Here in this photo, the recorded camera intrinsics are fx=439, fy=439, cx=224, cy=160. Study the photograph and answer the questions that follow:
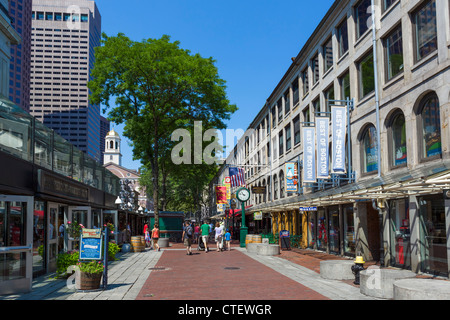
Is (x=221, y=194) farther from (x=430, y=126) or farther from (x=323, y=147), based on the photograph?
(x=430, y=126)

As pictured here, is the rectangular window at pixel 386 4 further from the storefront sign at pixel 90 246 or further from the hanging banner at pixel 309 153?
the storefront sign at pixel 90 246

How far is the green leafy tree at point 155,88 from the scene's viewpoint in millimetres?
31500

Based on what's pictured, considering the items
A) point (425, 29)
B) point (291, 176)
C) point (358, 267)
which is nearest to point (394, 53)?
point (425, 29)

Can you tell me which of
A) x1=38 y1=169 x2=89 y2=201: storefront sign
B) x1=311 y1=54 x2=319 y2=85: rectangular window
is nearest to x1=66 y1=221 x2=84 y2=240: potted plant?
x1=38 y1=169 x2=89 y2=201: storefront sign

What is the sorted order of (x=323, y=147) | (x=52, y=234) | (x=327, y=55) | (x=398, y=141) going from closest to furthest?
(x=52, y=234), (x=398, y=141), (x=323, y=147), (x=327, y=55)

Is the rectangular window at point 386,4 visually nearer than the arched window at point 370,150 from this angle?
Yes

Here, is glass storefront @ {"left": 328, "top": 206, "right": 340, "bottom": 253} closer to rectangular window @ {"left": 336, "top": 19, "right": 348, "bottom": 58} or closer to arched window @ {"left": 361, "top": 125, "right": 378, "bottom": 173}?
arched window @ {"left": 361, "top": 125, "right": 378, "bottom": 173}

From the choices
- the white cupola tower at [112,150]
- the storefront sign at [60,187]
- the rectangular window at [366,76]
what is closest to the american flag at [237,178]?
the rectangular window at [366,76]

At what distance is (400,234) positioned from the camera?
15.9 meters

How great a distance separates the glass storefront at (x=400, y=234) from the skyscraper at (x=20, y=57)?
13141cm

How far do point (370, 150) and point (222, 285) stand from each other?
10.9 m

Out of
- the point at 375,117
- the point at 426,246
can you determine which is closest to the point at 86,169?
the point at 375,117

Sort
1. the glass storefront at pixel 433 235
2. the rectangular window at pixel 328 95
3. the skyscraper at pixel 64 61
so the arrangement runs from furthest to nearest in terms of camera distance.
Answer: the skyscraper at pixel 64 61, the rectangular window at pixel 328 95, the glass storefront at pixel 433 235

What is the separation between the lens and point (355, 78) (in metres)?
20.7
